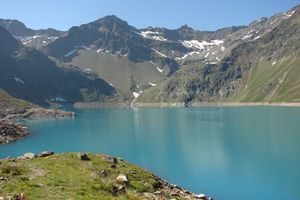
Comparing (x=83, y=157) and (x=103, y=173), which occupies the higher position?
(x=83, y=157)

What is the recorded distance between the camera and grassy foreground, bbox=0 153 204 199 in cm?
2667

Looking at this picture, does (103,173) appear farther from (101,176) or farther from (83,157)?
(83,157)

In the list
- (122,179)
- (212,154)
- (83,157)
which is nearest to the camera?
(122,179)

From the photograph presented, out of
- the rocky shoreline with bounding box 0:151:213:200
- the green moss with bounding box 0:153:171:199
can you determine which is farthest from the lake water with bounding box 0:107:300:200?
the green moss with bounding box 0:153:171:199

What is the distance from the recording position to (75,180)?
30828 millimetres

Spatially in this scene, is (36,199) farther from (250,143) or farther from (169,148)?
(250,143)

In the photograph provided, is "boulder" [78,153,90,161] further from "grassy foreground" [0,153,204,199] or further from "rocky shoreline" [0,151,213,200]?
"grassy foreground" [0,153,204,199]

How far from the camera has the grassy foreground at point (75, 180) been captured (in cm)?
2667

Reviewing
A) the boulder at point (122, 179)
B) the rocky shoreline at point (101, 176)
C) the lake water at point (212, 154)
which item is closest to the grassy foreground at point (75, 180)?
the rocky shoreline at point (101, 176)

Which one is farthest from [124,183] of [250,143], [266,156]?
[250,143]

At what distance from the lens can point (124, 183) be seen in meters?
35.6

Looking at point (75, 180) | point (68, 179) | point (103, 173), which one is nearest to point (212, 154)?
point (103, 173)

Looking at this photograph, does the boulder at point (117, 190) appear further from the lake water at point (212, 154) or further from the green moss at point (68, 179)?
the lake water at point (212, 154)

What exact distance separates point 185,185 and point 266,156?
41.8m
